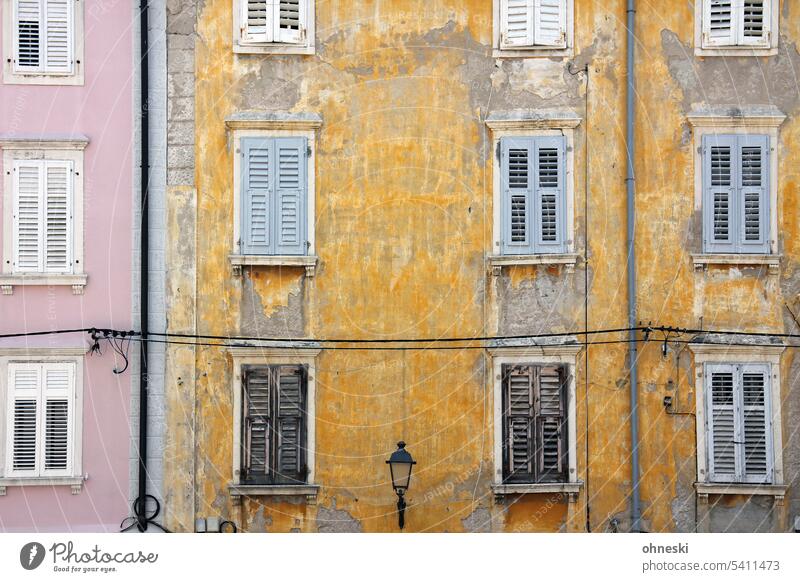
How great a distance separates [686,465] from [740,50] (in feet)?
20.3

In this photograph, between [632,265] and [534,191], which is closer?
[632,265]

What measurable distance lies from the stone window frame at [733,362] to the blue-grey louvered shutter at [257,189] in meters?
6.54

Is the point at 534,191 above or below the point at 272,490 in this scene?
above

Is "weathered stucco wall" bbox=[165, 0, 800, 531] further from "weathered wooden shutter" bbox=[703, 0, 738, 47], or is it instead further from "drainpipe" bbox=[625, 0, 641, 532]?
"weathered wooden shutter" bbox=[703, 0, 738, 47]

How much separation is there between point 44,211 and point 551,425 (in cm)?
812

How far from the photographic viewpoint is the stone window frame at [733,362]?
2566cm

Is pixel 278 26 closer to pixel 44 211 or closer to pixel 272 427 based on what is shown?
pixel 44 211

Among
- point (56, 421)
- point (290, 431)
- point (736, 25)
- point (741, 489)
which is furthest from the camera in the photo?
point (736, 25)

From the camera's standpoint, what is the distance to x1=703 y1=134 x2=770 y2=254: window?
25875 mm

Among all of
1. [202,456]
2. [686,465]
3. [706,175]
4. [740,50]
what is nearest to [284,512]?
[202,456]

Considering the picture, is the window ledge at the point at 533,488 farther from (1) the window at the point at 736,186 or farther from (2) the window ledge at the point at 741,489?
(1) the window at the point at 736,186

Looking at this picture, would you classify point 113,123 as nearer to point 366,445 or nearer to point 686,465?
point 366,445

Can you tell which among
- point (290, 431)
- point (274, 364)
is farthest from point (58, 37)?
point (290, 431)

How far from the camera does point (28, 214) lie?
25.9 metres
